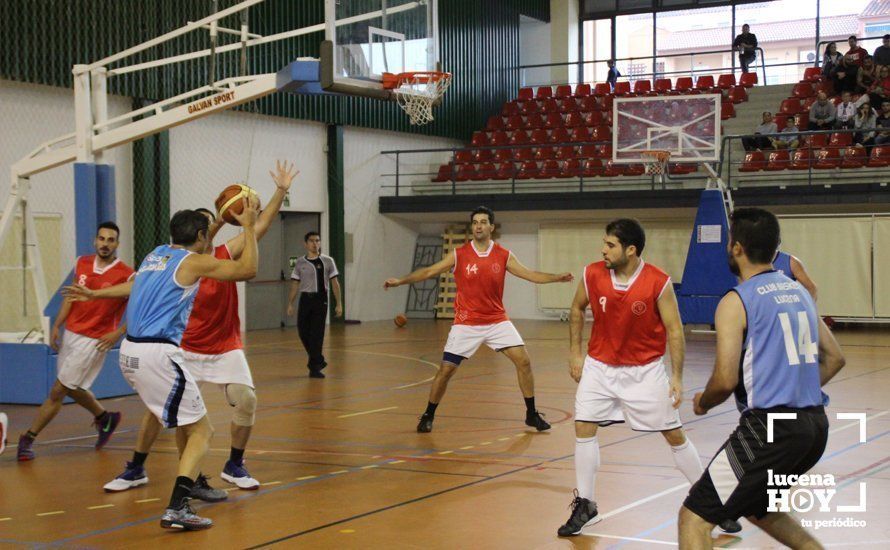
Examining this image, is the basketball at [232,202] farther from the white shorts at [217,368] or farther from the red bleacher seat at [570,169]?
the red bleacher seat at [570,169]

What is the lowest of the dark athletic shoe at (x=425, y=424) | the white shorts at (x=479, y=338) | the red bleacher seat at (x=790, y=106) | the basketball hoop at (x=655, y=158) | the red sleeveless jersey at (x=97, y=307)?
the dark athletic shoe at (x=425, y=424)

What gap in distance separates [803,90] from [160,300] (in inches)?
953

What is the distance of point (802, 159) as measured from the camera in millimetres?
24625

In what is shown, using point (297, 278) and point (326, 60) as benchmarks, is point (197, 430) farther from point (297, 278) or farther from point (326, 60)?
point (297, 278)

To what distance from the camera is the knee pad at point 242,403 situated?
316 inches

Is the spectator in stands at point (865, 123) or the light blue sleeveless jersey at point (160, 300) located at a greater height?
the spectator in stands at point (865, 123)

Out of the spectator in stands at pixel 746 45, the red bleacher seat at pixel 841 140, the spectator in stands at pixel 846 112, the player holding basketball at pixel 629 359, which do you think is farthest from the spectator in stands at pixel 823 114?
the player holding basketball at pixel 629 359

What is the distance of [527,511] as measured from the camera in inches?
285

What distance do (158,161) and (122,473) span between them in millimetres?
14596

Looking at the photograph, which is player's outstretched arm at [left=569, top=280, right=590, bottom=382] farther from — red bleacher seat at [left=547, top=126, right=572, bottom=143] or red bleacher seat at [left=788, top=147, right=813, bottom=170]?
red bleacher seat at [left=547, top=126, right=572, bottom=143]

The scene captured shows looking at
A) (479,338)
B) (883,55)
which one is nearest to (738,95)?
(883,55)

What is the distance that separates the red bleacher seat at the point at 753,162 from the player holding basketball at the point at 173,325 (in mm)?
19610

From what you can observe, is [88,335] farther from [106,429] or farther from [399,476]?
[399,476]

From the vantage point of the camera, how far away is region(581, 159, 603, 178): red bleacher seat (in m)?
27.3
